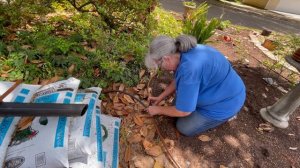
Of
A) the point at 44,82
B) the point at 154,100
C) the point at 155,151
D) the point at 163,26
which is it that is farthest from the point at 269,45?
the point at 44,82

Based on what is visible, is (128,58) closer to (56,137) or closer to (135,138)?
(135,138)

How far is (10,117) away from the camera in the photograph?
1.73m

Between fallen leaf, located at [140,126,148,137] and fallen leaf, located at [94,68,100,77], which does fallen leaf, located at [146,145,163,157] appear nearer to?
fallen leaf, located at [140,126,148,137]

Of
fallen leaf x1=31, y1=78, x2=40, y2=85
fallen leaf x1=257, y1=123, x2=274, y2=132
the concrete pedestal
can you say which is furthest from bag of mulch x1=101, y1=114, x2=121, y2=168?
the concrete pedestal

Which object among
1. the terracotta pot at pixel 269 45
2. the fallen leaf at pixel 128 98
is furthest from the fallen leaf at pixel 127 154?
the terracotta pot at pixel 269 45

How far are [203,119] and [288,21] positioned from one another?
1493cm

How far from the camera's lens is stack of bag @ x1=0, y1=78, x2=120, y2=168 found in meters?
1.54

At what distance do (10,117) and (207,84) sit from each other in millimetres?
1519

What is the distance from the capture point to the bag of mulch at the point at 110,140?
188 centimetres

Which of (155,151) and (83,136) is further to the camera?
(155,151)

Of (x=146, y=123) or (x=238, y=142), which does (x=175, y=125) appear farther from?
(x=238, y=142)

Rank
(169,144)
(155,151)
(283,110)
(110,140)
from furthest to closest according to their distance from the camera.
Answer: (283,110)
(169,144)
(155,151)
(110,140)

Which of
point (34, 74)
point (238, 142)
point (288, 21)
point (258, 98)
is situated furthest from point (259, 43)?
point (288, 21)

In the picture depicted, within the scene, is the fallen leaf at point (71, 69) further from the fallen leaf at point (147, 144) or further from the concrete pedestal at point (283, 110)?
the concrete pedestal at point (283, 110)
